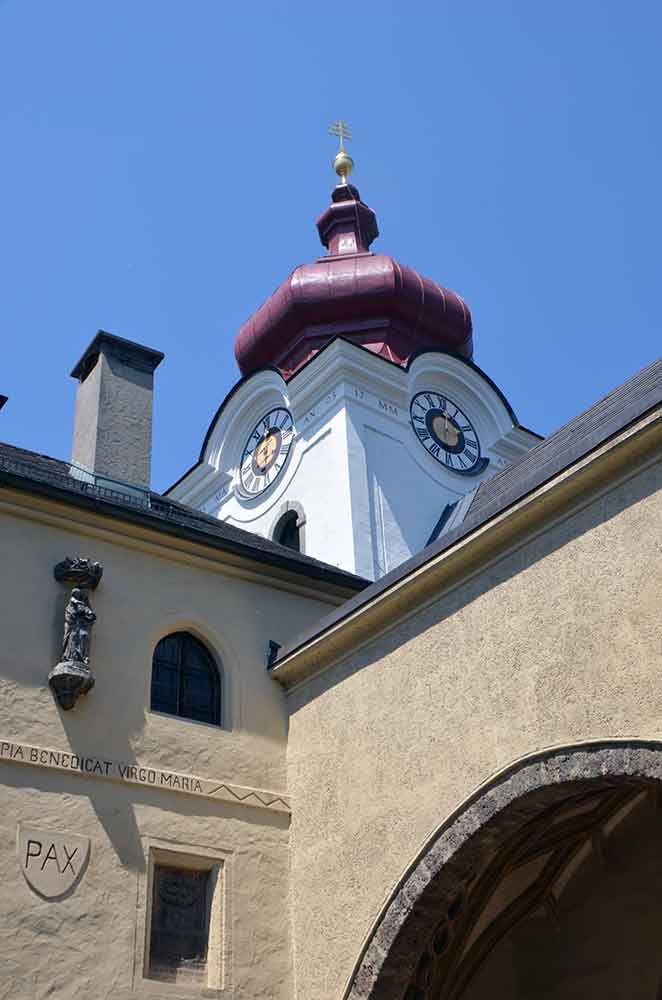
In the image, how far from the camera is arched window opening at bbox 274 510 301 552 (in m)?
23.9

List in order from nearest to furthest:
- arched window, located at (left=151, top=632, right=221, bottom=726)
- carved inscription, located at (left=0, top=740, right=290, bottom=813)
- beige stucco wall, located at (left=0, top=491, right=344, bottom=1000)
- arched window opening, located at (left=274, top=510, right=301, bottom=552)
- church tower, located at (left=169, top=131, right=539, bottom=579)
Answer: beige stucco wall, located at (left=0, top=491, right=344, bottom=1000) → carved inscription, located at (left=0, top=740, right=290, bottom=813) → arched window, located at (left=151, top=632, right=221, bottom=726) → church tower, located at (left=169, top=131, right=539, bottom=579) → arched window opening, located at (left=274, top=510, right=301, bottom=552)

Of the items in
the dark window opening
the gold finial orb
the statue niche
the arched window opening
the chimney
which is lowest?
the dark window opening

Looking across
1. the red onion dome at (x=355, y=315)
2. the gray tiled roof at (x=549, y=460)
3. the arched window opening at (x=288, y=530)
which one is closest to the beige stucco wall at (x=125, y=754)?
the gray tiled roof at (x=549, y=460)

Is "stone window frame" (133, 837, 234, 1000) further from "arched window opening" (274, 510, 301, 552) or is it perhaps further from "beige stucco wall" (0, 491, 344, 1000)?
"arched window opening" (274, 510, 301, 552)

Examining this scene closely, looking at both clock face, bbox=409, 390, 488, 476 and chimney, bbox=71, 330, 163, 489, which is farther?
clock face, bbox=409, 390, 488, 476

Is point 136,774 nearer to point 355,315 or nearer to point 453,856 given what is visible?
point 453,856

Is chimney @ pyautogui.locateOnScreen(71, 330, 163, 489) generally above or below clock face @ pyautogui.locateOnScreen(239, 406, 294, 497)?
below

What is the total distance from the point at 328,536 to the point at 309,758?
35.4ft

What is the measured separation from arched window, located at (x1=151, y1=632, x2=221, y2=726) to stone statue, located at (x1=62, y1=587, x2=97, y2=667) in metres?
0.82

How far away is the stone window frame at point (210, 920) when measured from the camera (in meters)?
10.4

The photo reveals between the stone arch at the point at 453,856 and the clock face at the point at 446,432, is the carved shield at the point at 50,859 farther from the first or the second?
the clock face at the point at 446,432

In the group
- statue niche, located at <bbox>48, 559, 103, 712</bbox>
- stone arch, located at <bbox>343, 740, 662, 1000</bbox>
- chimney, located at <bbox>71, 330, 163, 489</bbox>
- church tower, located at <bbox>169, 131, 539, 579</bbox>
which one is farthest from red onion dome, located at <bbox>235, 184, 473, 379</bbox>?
stone arch, located at <bbox>343, 740, 662, 1000</bbox>

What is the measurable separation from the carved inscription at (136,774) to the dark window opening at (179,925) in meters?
0.66

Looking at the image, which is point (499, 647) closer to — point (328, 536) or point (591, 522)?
point (591, 522)
